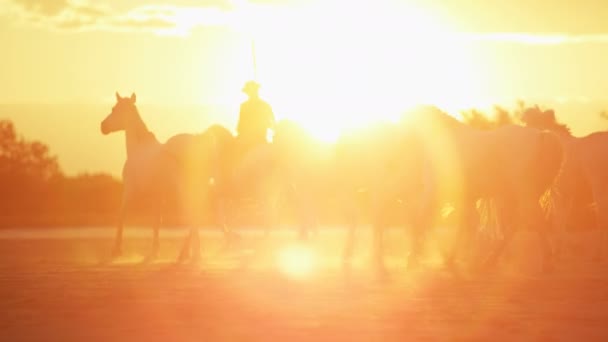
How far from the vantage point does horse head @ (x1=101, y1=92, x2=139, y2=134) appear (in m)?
20.6

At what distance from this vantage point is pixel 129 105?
2073 cm

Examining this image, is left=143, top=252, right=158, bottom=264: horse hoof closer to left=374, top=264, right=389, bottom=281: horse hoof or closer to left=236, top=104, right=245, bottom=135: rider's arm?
left=236, top=104, right=245, bottom=135: rider's arm

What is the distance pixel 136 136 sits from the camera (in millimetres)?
20422

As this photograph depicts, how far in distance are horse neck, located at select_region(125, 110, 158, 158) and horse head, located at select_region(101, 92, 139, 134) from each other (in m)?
0.16

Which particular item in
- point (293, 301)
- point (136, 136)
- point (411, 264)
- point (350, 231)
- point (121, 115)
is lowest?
point (293, 301)

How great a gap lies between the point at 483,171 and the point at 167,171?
620cm

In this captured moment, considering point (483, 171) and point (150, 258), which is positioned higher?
point (483, 171)

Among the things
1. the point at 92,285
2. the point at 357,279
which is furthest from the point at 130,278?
the point at 357,279

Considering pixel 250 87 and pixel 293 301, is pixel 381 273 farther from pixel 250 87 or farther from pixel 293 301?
pixel 250 87

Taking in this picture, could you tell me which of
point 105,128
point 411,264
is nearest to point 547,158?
point 411,264

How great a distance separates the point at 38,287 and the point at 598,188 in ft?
30.4

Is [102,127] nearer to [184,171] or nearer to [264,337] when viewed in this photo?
[184,171]

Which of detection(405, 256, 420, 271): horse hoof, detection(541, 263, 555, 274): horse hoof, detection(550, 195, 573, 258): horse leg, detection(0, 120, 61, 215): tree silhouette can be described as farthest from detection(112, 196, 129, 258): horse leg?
detection(0, 120, 61, 215): tree silhouette

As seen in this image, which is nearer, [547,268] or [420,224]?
[547,268]
